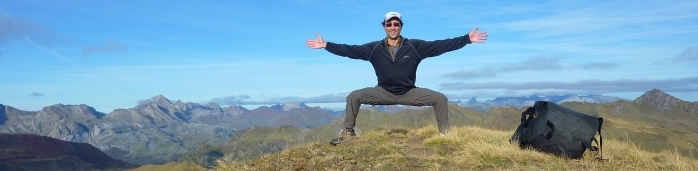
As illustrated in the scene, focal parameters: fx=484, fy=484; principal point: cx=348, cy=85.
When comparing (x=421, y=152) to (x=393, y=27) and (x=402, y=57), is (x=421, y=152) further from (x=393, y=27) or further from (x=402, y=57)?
(x=393, y=27)

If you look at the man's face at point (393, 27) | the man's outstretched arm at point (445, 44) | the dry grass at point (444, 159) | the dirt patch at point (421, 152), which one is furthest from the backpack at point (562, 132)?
the man's face at point (393, 27)

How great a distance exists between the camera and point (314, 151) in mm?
10977

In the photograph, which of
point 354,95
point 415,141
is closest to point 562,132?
point 415,141

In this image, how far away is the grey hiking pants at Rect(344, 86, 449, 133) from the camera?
12.8 metres

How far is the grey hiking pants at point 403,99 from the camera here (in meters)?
12.8

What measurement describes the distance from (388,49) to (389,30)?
0.49 metres

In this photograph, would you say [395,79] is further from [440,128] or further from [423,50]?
[440,128]

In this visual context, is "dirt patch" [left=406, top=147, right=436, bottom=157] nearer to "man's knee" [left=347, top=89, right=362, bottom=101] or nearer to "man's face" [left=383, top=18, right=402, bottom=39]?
"man's knee" [left=347, top=89, right=362, bottom=101]

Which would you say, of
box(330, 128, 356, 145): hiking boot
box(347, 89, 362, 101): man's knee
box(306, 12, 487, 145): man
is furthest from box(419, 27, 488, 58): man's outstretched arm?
box(330, 128, 356, 145): hiking boot

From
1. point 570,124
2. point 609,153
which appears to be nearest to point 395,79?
point 570,124

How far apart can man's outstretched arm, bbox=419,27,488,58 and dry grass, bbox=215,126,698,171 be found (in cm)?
221

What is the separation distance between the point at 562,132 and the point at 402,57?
4.17 meters

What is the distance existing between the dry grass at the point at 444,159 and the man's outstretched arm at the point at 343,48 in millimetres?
2393

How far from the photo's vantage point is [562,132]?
974 centimetres
